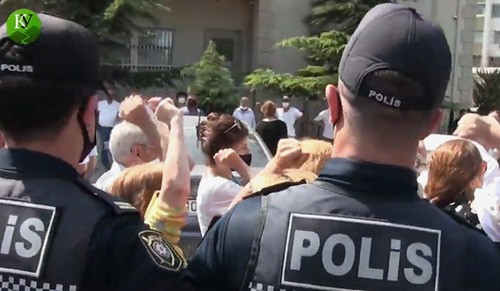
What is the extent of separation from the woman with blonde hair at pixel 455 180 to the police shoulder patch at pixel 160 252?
2.05m

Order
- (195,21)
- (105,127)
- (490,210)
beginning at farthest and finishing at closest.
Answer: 1. (195,21)
2. (105,127)
3. (490,210)

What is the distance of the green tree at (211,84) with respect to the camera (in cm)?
2064

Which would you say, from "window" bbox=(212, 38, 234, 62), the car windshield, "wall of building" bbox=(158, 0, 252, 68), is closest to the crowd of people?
the car windshield

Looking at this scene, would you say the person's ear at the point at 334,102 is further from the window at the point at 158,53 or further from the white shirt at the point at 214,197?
the window at the point at 158,53

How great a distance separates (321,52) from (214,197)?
17.3 meters

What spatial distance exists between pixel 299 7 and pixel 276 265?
2206cm

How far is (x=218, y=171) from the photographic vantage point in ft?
15.7

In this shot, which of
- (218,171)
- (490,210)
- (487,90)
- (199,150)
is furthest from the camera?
(487,90)

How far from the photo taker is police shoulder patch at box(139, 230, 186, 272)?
2.24m

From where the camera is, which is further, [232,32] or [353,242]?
[232,32]

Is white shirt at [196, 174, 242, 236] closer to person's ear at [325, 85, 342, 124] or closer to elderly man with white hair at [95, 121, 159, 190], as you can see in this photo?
elderly man with white hair at [95, 121, 159, 190]

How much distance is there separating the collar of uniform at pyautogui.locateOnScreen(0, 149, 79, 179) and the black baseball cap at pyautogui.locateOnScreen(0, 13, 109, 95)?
207 millimetres

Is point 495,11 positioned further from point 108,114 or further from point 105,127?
point 105,127

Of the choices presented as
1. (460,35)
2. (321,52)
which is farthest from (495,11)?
(321,52)
